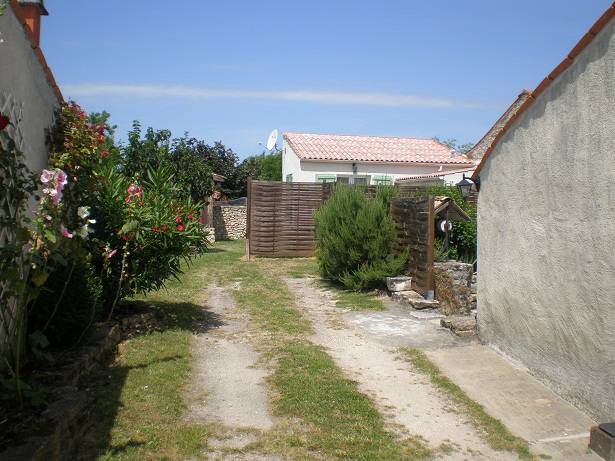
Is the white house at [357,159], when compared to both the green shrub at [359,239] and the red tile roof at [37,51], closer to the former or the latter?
the green shrub at [359,239]

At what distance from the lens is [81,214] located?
526cm

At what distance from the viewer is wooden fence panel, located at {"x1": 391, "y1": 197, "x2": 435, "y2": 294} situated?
10.0m

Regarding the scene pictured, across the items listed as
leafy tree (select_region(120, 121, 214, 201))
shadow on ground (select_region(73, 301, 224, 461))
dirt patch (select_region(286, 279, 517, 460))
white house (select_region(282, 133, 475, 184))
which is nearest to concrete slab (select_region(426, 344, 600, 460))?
dirt patch (select_region(286, 279, 517, 460))

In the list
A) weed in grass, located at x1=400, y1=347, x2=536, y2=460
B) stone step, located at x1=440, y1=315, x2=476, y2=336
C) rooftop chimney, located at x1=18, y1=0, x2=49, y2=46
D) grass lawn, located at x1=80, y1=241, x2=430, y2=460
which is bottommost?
weed in grass, located at x1=400, y1=347, x2=536, y2=460

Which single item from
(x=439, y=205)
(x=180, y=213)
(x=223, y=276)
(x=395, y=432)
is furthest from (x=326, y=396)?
(x=223, y=276)

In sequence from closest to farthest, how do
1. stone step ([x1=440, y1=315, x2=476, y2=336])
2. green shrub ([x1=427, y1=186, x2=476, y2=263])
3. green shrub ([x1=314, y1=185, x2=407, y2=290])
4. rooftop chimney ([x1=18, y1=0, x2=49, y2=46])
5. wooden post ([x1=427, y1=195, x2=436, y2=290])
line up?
rooftop chimney ([x1=18, y1=0, x2=49, y2=46]), stone step ([x1=440, y1=315, x2=476, y2=336]), wooden post ([x1=427, y1=195, x2=436, y2=290]), green shrub ([x1=314, y1=185, x2=407, y2=290]), green shrub ([x1=427, y1=186, x2=476, y2=263])

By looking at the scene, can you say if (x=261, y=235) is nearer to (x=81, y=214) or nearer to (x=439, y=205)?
(x=439, y=205)

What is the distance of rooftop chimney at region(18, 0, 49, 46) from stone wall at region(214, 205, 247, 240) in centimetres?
1695

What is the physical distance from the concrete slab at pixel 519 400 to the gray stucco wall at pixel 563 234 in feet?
0.53

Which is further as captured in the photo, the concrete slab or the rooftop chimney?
the rooftop chimney

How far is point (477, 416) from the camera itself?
5.16 m

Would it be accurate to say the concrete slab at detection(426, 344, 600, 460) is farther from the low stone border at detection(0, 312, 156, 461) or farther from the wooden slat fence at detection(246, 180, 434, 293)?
the wooden slat fence at detection(246, 180, 434, 293)

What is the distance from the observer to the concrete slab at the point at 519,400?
4625 millimetres

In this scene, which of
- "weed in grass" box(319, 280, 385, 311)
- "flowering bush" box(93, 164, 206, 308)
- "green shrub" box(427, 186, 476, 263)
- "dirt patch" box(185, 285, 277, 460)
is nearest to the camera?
"dirt patch" box(185, 285, 277, 460)
